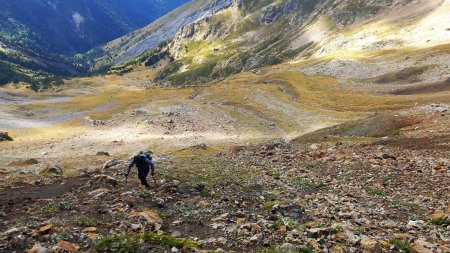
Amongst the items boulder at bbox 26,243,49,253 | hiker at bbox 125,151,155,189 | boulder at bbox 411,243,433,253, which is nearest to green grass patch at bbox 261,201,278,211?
boulder at bbox 411,243,433,253

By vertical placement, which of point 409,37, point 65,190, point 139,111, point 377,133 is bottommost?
point 377,133

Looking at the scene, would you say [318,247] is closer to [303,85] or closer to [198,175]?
[198,175]

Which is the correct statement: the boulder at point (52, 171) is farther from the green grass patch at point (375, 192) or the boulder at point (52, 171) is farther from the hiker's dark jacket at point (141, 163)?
the green grass patch at point (375, 192)

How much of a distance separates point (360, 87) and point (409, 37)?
248ft

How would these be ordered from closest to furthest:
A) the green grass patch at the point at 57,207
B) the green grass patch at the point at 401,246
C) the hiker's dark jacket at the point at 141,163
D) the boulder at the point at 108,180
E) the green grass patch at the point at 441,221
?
the green grass patch at the point at 401,246
the green grass patch at the point at 441,221
the green grass patch at the point at 57,207
the hiker's dark jacket at the point at 141,163
the boulder at the point at 108,180

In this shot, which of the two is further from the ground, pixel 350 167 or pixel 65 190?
pixel 65 190

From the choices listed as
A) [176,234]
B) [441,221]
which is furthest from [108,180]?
[441,221]

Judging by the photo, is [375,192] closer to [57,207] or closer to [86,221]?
[86,221]

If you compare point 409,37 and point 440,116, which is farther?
point 409,37

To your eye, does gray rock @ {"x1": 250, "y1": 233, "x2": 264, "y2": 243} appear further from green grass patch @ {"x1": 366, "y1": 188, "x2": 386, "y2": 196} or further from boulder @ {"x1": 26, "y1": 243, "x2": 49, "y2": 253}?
green grass patch @ {"x1": 366, "y1": 188, "x2": 386, "y2": 196}

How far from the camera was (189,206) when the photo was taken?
20.8 m

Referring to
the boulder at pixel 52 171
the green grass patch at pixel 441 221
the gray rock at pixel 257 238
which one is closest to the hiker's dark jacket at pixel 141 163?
the gray rock at pixel 257 238

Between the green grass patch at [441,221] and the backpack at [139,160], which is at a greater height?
the backpack at [139,160]

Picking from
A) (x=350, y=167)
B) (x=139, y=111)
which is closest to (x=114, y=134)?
(x=139, y=111)
